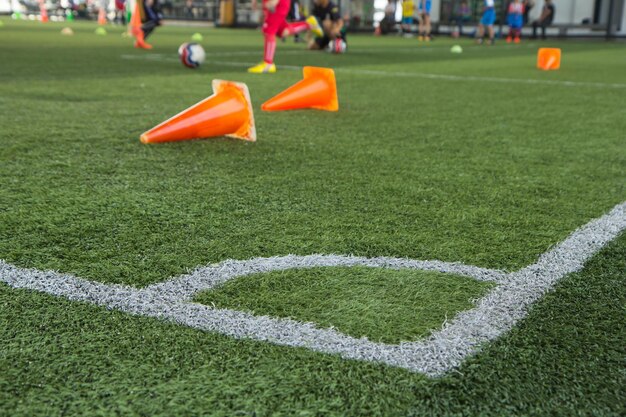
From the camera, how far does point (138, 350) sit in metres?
1.32

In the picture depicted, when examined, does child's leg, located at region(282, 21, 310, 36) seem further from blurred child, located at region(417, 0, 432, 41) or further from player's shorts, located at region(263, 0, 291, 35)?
blurred child, located at region(417, 0, 432, 41)

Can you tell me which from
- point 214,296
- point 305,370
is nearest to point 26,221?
point 214,296

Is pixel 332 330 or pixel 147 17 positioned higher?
pixel 147 17

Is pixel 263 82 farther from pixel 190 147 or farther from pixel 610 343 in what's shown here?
pixel 610 343

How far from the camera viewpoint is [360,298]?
1.58 m

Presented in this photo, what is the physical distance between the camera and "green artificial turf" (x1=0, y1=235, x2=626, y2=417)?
44.5 inches

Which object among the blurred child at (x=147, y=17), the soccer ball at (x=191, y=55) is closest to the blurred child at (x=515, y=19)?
the blurred child at (x=147, y=17)

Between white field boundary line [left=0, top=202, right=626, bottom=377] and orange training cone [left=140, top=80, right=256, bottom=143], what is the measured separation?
1758 mm

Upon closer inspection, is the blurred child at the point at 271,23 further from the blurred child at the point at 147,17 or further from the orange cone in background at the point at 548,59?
the blurred child at the point at 147,17

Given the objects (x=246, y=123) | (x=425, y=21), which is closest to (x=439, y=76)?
(x=246, y=123)

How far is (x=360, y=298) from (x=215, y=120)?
210cm

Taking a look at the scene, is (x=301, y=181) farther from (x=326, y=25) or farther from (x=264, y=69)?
(x=326, y=25)

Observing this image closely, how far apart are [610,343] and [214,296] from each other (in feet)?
2.89

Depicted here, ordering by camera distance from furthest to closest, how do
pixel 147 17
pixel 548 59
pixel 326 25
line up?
pixel 326 25 < pixel 147 17 < pixel 548 59
